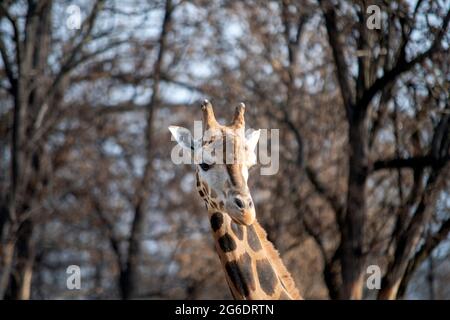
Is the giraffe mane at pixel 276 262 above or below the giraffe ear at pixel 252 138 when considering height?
below

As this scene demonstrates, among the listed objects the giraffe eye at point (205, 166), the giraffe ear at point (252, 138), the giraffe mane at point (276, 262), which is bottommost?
the giraffe mane at point (276, 262)

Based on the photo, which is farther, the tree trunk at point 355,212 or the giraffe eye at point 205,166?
the tree trunk at point 355,212

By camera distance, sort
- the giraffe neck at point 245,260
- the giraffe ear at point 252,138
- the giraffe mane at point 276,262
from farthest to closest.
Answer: the giraffe mane at point 276,262, the giraffe ear at point 252,138, the giraffe neck at point 245,260

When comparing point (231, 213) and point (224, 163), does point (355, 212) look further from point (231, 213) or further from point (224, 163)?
point (231, 213)

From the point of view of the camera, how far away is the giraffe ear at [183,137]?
11.0 meters

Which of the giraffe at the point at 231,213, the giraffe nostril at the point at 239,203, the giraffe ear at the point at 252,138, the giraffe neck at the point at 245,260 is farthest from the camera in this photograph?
the giraffe ear at the point at 252,138

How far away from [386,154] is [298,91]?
2.10m

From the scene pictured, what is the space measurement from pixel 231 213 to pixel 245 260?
573mm

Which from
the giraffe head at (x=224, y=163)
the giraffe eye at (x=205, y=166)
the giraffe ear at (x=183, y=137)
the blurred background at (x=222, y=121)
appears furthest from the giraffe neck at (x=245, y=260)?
the blurred background at (x=222, y=121)

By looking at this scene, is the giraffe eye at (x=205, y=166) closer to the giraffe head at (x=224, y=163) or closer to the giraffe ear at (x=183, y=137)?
the giraffe head at (x=224, y=163)

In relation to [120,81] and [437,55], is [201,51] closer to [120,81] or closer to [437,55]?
[120,81]

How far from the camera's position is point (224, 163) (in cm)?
1055

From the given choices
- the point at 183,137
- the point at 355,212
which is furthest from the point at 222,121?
the point at 183,137

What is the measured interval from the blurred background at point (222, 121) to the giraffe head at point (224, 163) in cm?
442
